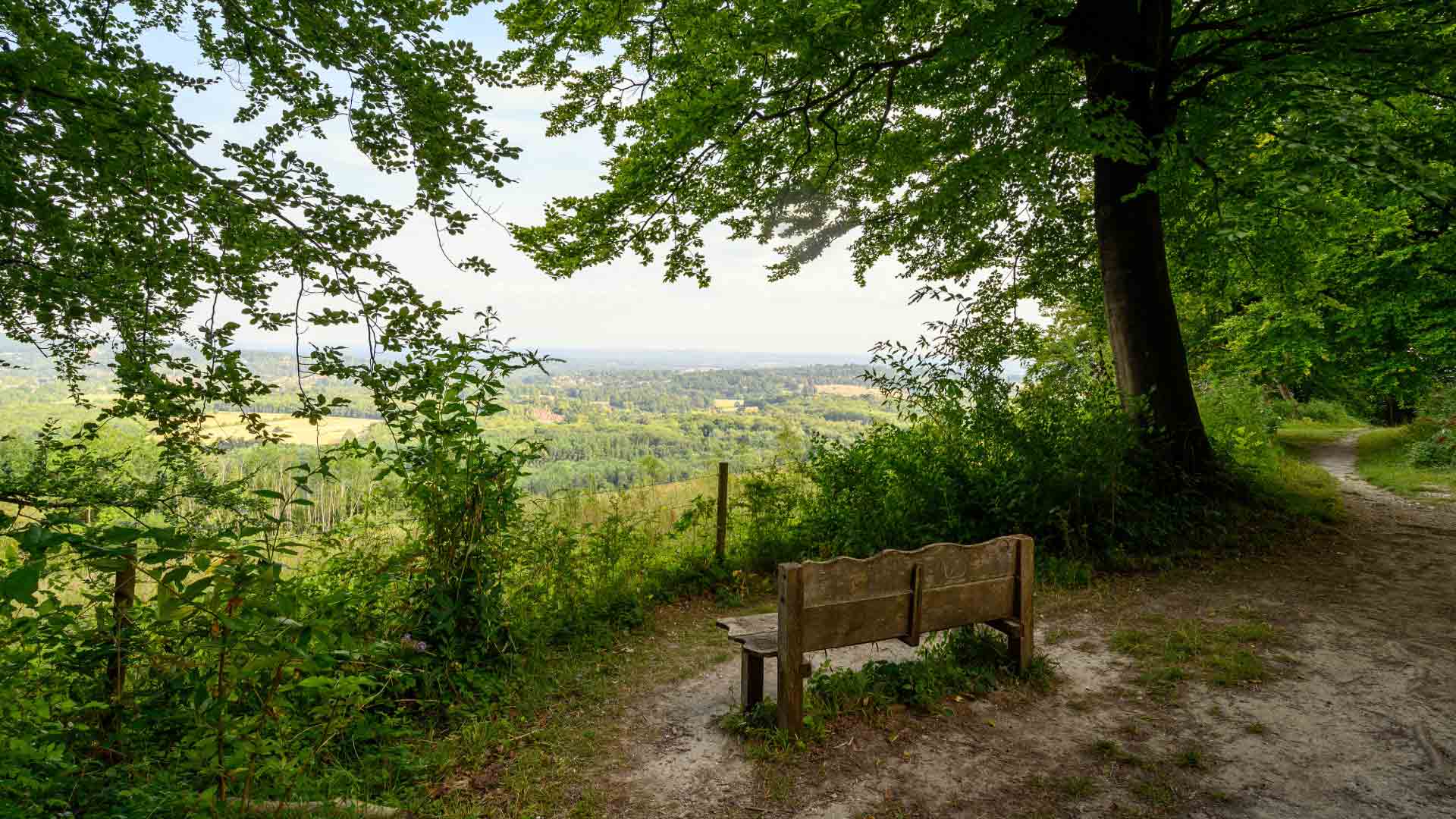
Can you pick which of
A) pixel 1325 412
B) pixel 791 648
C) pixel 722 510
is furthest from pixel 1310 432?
pixel 791 648

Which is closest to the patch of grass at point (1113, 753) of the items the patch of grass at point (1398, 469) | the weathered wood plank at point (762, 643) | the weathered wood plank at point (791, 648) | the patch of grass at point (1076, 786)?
the patch of grass at point (1076, 786)

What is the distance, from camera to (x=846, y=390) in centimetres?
1526

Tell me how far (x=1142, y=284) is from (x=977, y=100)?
316 centimetres

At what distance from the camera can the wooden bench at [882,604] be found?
169 inches

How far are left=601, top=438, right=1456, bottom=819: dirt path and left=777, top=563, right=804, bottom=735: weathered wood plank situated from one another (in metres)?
0.29

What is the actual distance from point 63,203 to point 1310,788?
26.0 ft

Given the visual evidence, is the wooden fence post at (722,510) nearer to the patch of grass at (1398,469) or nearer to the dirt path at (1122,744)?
the dirt path at (1122,744)

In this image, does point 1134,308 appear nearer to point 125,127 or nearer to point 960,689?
point 960,689

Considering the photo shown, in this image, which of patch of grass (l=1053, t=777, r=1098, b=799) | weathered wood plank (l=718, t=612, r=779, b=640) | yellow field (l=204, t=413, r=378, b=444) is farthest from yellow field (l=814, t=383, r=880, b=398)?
yellow field (l=204, t=413, r=378, b=444)

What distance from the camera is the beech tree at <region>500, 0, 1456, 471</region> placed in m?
6.83

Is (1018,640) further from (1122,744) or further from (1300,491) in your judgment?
(1300,491)

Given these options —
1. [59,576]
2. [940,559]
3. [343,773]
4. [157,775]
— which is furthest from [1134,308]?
[59,576]

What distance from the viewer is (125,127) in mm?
3621

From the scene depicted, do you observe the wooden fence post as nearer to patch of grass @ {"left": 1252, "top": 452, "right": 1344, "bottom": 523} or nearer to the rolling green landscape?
the rolling green landscape
